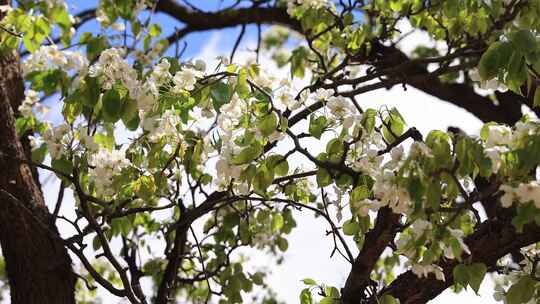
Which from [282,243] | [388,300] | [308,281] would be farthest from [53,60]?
[282,243]

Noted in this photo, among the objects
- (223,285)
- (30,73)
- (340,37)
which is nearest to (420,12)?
(340,37)

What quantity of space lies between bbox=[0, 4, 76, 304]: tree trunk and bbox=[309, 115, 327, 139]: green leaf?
103cm

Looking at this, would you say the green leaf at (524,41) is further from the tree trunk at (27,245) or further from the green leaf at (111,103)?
the tree trunk at (27,245)

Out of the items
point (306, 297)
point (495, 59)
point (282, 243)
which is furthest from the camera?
point (282, 243)

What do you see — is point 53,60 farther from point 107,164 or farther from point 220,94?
point 220,94

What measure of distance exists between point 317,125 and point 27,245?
1212mm

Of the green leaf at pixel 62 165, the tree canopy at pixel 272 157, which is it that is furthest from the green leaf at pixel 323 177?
the green leaf at pixel 62 165

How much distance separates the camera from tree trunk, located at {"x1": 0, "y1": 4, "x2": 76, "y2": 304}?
273 centimetres

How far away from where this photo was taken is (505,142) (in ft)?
5.59

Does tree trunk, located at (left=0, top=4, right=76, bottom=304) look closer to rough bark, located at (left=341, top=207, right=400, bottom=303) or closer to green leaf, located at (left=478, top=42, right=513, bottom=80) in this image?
rough bark, located at (left=341, top=207, right=400, bottom=303)

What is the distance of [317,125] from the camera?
2.04 meters

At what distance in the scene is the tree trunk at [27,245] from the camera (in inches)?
108

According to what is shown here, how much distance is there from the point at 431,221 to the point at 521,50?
41cm

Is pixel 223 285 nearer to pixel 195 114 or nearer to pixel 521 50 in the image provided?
pixel 195 114
